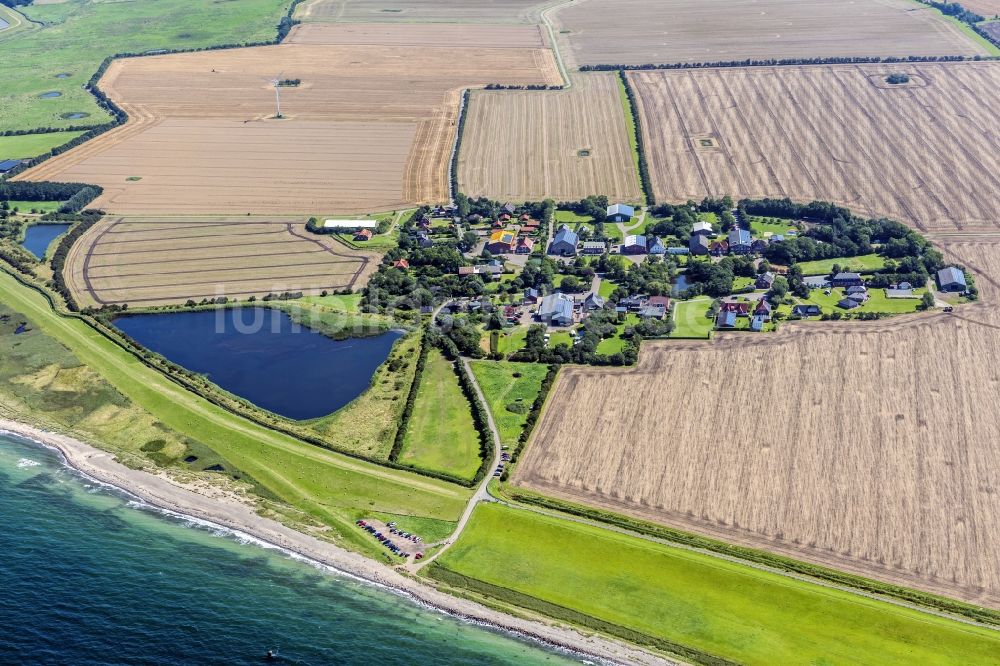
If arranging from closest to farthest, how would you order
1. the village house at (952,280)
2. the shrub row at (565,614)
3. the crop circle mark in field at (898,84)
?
1. the shrub row at (565,614)
2. the village house at (952,280)
3. the crop circle mark in field at (898,84)

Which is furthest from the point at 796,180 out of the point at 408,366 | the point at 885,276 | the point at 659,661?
the point at 659,661

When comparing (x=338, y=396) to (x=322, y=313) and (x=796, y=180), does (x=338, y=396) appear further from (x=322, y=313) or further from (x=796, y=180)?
(x=796, y=180)

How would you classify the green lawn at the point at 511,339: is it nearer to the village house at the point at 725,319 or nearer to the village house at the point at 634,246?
the village house at the point at 725,319

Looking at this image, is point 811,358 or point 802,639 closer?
point 802,639

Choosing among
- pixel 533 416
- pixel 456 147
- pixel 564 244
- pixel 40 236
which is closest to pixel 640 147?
pixel 456 147

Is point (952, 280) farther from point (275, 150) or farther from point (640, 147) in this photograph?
point (275, 150)

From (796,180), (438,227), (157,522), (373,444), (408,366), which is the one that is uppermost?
(796,180)

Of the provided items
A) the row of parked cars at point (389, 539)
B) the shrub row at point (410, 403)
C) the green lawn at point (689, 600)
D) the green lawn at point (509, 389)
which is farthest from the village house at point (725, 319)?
the row of parked cars at point (389, 539)
